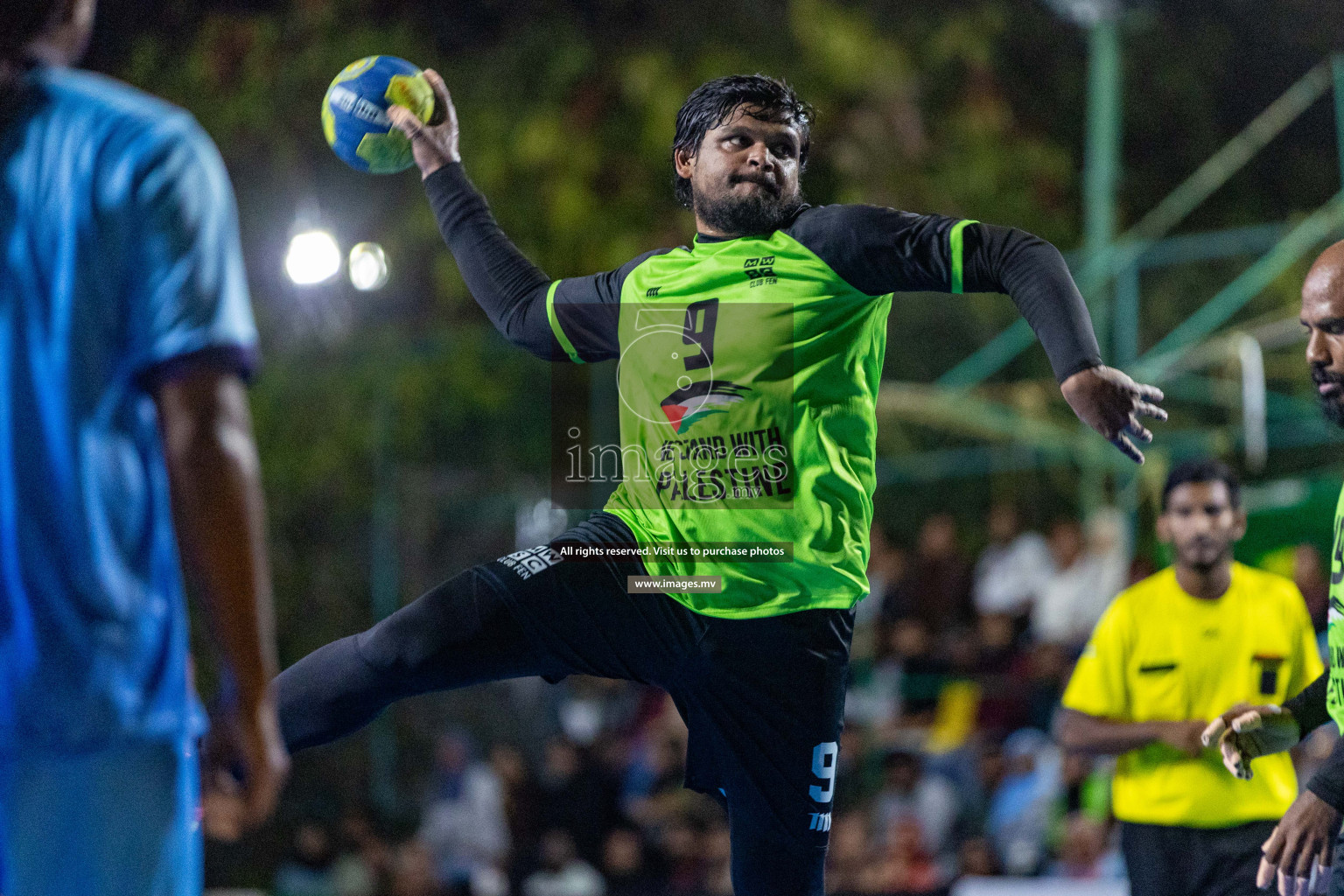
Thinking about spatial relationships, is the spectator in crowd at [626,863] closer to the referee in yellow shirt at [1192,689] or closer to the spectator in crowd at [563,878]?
the spectator in crowd at [563,878]

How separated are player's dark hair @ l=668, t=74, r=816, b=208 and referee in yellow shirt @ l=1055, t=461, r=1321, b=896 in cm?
171

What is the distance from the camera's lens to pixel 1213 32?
34.8ft

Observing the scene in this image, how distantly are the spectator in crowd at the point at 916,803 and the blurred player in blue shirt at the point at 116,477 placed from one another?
19.0ft

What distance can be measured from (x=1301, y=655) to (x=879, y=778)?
384 cm

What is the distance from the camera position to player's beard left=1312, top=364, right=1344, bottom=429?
2.92 metres

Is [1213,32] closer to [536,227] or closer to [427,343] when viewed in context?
[536,227]

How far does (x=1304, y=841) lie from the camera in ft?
8.86

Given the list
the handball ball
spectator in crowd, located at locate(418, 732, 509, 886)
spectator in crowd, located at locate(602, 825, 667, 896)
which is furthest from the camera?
spectator in crowd, located at locate(418, 732, 509, 886)

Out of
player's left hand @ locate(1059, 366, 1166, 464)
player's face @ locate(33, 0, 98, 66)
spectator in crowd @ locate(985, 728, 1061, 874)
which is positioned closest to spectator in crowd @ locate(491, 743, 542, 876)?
spectator in crowd @ locate(985, 728, 1061, 874)

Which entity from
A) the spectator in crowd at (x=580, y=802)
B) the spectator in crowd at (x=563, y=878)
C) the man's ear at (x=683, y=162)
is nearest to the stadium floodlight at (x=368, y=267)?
the spectator in crowd at (x=580, y=802)

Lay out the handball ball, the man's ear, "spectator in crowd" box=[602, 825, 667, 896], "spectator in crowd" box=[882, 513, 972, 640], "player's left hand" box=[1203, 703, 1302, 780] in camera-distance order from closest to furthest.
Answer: "player's left hand" box=[1203, 703, 1302, 780], the man's ear, the handball ball, "spectator in crowd" box=[602, 825, 667, 896], "spectator in crowd" box=[882, 513, 972, 640]

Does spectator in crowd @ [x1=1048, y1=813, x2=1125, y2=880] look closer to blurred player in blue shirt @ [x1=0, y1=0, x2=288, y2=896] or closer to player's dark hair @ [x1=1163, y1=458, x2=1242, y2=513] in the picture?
player's dark hair @ [x1=1163, y1=458, x2=1242, y2=513]

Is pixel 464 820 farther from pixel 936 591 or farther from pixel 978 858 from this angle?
pixel 936 591

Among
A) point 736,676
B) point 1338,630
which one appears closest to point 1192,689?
point 1338,630
